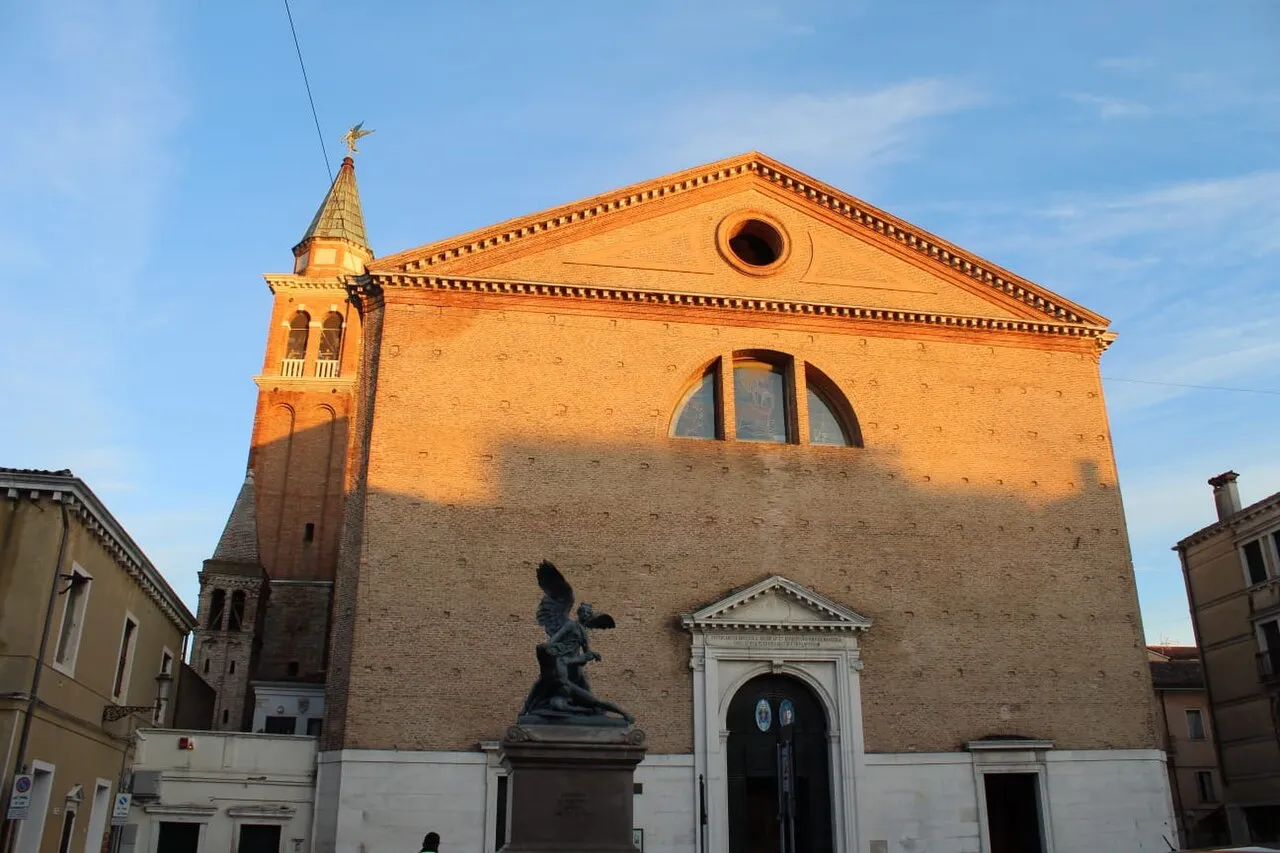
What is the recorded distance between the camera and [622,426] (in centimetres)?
2319

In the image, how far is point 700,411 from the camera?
2438 cm

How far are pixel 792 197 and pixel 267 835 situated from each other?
18.3m

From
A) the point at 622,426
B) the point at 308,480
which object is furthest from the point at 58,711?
the point at 308,480

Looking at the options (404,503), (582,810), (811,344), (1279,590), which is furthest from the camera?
(1279,590)

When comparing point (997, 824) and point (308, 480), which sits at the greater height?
point (308, 480)

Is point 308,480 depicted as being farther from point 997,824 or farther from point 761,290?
point 997,824

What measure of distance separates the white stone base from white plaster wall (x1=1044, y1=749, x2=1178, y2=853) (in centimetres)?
2

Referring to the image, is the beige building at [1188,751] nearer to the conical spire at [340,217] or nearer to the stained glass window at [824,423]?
the stained glass window at [824,423]

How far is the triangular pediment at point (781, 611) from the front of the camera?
21.7 m

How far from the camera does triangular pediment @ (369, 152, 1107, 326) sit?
24203mm

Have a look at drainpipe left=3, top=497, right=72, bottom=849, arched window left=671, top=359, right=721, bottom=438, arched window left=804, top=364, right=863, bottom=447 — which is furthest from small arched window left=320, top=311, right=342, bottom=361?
drainpipe left=3, top=497, right=72, bottom=849

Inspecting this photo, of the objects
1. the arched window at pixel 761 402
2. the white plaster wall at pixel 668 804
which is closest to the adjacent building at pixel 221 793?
the white plaster wall at pixel 668 804

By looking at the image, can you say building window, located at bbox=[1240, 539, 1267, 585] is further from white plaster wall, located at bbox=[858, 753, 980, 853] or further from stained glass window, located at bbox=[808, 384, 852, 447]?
stained glass window, located at bbox=[808, 384, 852, 447]

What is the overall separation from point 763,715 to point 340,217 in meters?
29.8
